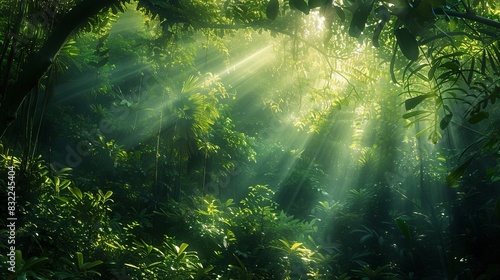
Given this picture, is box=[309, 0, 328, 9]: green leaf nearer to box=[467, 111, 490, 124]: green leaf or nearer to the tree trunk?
box=[467, 111, 490, 124]: green leaf

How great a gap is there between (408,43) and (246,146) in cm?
870

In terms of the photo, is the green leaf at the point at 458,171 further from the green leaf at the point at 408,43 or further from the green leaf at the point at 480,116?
the green leaf at the point at 408,43

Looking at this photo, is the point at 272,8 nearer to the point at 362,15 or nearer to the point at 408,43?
the point at 362,15

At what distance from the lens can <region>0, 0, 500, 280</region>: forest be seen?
7.40ft

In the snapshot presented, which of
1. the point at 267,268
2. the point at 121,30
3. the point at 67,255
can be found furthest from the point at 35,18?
the point at 121,30

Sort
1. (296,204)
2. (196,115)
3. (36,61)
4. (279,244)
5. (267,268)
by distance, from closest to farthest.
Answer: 1. (36,61)
2. (267,268)
3. (279,244)
4. (196,115)
5. (296,204)

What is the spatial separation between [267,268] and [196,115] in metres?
3.25

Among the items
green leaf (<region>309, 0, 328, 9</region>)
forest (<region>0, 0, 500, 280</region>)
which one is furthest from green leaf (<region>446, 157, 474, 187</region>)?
green leaf (<region>309, 0, 328, 9</region>)

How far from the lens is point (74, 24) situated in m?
2.33

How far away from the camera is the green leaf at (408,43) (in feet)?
4.40

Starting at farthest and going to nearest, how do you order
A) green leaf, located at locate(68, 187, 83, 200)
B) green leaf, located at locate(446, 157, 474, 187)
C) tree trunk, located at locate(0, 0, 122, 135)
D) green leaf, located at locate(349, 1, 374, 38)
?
green leaf, located at locate(68, 187, 83, 200)
tree trunk, located at locate(0, 0, 122, 135)
green leaf, located at locate(446, 157, 474, 187)
green leaf, located at locate(349, 1, 374, 38)

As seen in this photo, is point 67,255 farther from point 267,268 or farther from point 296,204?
point 296,204

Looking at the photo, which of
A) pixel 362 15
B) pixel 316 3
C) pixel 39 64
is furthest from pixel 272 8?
pixel 39 64

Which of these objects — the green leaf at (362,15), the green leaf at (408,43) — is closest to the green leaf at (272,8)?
the green leaf at (362,15)
